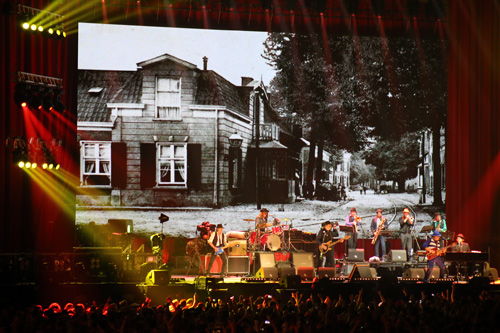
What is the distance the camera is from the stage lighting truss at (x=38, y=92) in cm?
1241

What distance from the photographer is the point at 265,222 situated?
15.0 metres

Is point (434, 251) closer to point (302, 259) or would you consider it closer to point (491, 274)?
point (491, 274)

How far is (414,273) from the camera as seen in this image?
13633mm

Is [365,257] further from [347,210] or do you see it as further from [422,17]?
[422,17]

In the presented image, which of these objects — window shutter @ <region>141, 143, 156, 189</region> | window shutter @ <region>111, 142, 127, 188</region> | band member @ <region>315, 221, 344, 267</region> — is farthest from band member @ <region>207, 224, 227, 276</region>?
window shutter @ <region>111, 142, 127, 188</region>

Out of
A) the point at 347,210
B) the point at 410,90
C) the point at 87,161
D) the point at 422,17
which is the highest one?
the point at 422,17

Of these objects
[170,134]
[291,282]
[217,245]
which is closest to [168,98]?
[170,134]

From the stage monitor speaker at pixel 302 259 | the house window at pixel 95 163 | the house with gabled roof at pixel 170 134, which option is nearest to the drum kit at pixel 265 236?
the stage monitor speaker at pixel 302 259

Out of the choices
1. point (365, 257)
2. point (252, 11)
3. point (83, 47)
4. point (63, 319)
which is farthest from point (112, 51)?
point (63, 319)

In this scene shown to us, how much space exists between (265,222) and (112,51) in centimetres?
559

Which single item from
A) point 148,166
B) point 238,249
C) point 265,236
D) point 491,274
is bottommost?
point 491,274

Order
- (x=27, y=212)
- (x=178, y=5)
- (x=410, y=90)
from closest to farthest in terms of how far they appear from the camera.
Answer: (x=27, y=212), (x=178, y=5), (x=410, y=90)

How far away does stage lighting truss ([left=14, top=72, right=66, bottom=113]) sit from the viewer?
40.7 feet

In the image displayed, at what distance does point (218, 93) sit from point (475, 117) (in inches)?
254
